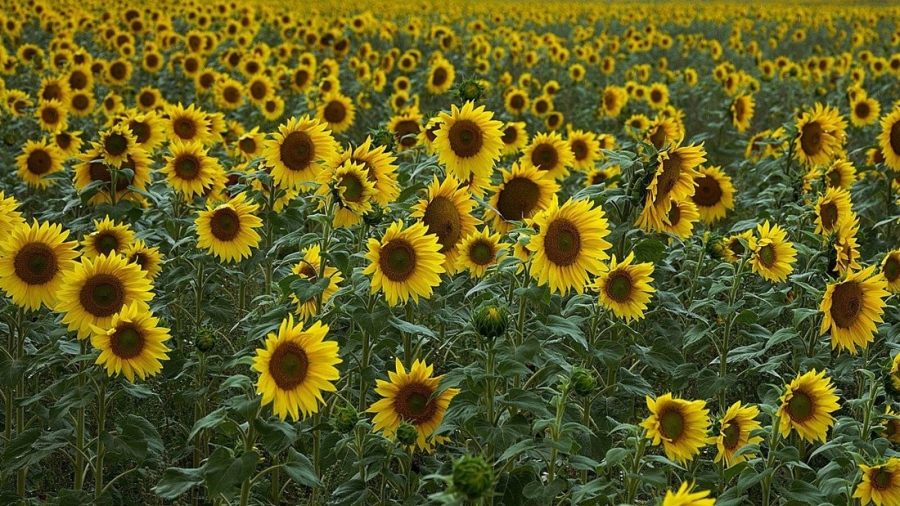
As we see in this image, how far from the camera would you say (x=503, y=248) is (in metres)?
3.33

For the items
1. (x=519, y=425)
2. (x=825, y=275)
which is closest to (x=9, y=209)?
(x=519, y=425)

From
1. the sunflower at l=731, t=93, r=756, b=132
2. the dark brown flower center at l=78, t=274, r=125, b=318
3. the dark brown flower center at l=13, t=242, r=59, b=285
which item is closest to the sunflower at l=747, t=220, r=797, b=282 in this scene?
the dark brown flower center at l=78, t=274, r=125, b=318

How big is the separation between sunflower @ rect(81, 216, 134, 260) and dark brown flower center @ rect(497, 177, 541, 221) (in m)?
1.54

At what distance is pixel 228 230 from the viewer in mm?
3984

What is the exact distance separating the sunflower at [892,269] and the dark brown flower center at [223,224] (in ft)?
8.57

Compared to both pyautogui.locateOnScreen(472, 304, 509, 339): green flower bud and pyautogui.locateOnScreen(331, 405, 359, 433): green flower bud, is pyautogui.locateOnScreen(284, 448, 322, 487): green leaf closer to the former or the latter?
pyautogui.locateOnScreen(331, 405, 359, 433): green flower bud

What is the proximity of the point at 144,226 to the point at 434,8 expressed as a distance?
18.3 metres

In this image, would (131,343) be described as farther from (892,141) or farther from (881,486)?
(892,141)

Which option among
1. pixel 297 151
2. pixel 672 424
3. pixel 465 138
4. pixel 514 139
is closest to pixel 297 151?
pixel 297 151

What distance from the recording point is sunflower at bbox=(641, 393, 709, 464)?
9.70 ft

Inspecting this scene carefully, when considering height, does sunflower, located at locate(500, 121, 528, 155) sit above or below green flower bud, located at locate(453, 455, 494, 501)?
above

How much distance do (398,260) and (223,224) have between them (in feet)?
3.90

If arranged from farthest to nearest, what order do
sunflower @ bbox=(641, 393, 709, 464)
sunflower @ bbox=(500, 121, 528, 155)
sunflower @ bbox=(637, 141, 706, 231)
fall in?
sunflower @ bbox=(500, 121, 528, 155), sunflower @ bbox=(637, 141, 706, 231), sunflower @ bbox=(641, 393, 709, 464)

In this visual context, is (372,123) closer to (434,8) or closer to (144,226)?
(144,226)
